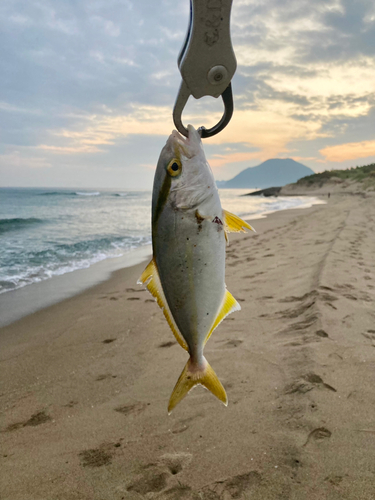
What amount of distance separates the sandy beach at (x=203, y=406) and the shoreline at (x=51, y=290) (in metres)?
0.72

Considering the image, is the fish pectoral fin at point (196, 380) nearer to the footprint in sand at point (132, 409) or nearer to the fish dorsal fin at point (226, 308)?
the fish dorsal fin at point (226, 308)

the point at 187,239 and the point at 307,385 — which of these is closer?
the point at 187,239

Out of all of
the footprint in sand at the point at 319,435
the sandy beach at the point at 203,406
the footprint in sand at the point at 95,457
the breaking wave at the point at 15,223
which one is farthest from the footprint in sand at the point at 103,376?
the breaking wave at the point at 15,223

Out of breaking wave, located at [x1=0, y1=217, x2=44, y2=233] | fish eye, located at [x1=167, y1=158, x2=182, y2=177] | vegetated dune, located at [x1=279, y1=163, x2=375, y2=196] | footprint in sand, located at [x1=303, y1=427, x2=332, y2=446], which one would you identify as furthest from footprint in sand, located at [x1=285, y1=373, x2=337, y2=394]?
vegetated dune, located at [x1=279, y1=163, x2=375, y2=196]

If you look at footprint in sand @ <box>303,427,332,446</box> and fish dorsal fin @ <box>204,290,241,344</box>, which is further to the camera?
footprint in sand @ <box>303,427,332,446</box>

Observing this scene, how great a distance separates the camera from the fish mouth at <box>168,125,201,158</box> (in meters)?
1.61

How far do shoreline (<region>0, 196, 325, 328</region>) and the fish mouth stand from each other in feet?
17.7

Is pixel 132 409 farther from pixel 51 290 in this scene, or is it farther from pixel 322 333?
pixel 51 290

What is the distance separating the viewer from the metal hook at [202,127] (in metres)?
1.46

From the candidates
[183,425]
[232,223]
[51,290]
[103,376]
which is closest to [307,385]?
[183,425]

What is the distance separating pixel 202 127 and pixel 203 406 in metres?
2.47

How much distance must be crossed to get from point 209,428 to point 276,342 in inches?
59.4

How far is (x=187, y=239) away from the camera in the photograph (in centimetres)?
166

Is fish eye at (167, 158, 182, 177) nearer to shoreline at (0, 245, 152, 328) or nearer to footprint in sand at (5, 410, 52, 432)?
footprint in sand at (5, 410, 52, 432)
